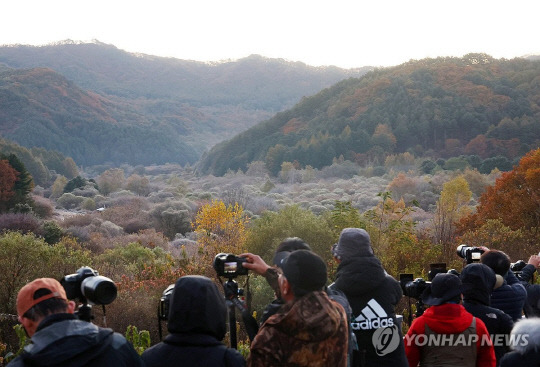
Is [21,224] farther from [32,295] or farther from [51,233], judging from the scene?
[32,295]

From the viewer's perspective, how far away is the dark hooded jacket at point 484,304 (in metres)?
3.59

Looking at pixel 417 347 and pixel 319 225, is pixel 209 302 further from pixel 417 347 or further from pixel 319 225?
pixel 319 225

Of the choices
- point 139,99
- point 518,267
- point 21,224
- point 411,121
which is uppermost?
point 518,267

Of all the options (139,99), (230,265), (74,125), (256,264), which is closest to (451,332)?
(256,264)

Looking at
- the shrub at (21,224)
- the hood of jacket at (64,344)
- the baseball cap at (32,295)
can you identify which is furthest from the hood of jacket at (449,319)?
the shrub at (21,224)

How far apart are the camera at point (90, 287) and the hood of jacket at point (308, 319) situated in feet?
2.36

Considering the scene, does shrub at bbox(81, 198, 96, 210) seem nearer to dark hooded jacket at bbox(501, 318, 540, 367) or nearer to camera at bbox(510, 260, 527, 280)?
camera at bbox(510, 260, 527, 280)

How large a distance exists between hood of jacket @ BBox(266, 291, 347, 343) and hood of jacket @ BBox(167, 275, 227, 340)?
0.24m

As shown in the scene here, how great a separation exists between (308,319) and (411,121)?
62258 millimetres

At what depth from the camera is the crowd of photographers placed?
7.61 ft

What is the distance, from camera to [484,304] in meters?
3.63

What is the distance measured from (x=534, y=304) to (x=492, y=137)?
55.5 meters

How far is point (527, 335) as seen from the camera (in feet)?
7.93

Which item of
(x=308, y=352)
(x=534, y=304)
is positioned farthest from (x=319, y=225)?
(x=308, y=352)
